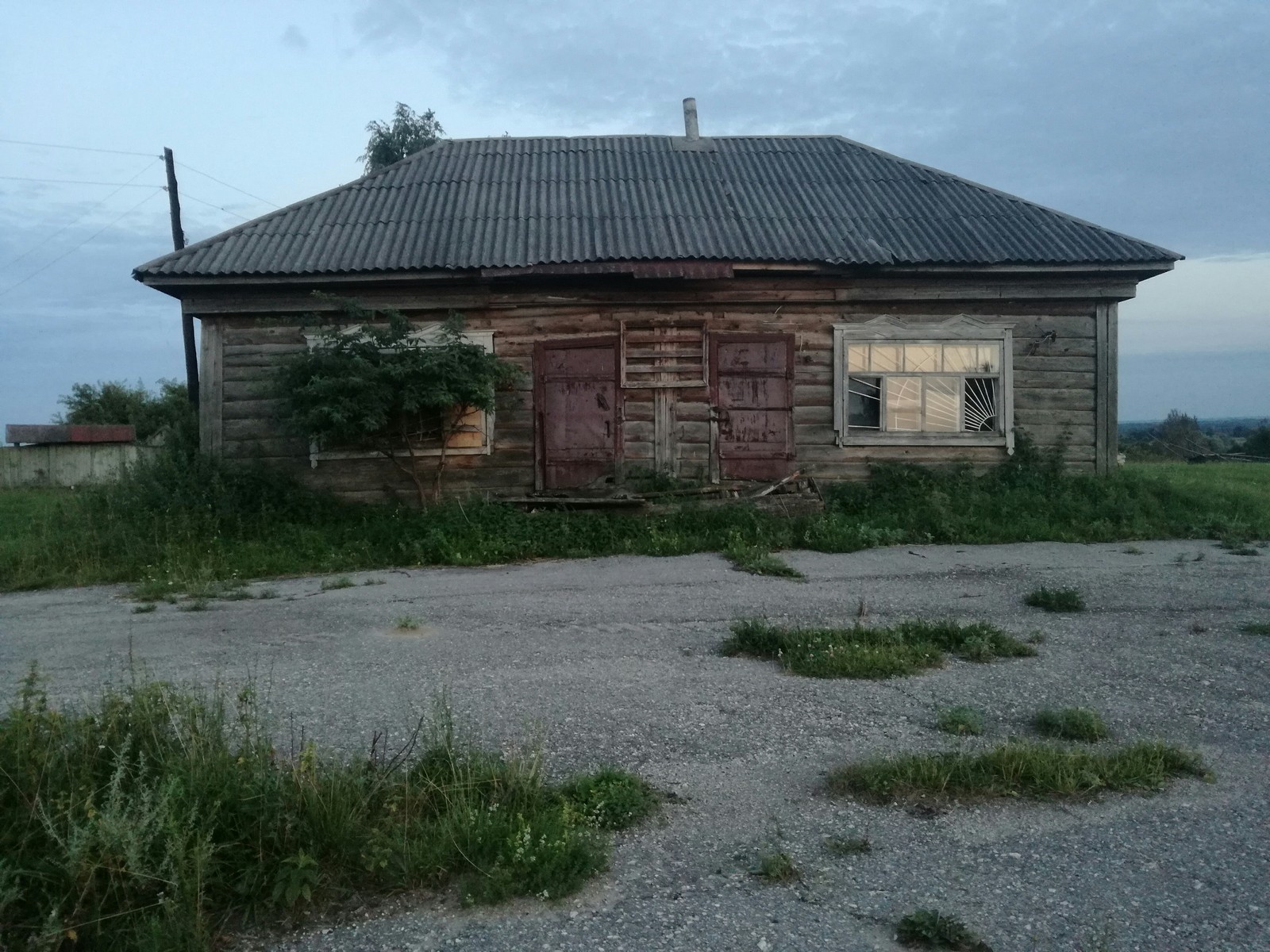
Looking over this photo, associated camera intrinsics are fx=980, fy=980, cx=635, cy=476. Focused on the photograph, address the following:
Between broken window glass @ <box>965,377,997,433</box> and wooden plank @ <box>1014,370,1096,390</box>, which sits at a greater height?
wooden plank @ <box>1014,370,1096,390</box>

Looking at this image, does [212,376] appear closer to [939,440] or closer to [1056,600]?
[939,440]

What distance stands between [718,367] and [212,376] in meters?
6.53

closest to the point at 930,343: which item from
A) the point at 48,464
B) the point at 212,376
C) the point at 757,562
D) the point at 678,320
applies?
the point at 678,320

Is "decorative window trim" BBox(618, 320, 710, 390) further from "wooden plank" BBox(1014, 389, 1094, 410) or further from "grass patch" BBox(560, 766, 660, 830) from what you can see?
"grass patch" BBox(560, 766, 660, 830)

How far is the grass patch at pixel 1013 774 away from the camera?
13.7ft

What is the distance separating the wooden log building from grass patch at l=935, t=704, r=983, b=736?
25.5ft

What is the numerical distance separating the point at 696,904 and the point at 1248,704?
3.72 meters

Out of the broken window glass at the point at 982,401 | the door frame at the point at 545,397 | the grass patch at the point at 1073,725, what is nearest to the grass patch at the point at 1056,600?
the grass patch at the point at 1073,725

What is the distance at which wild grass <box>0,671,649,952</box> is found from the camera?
3.30 m

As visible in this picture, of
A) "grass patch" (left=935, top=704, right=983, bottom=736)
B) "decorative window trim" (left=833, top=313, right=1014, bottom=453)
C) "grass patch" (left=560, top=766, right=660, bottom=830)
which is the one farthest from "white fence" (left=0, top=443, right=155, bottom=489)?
"grass patch" (left=935, top=704, right=983, bottom=736)

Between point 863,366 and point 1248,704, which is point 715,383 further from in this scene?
point 1248,704

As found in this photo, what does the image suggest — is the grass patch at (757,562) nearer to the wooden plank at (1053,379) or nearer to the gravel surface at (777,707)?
the gravel surface at (777,707)

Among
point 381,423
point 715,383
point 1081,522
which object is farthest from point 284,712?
point 1081,522

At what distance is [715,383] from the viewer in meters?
12.8
